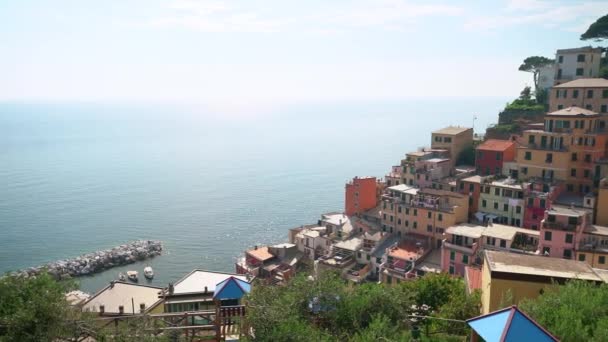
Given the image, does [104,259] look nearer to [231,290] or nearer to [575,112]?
[231,290]

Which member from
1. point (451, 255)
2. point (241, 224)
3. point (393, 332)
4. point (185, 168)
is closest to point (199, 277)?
point (393, 332)

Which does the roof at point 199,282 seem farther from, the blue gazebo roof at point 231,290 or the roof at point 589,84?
the roof at point 589,84

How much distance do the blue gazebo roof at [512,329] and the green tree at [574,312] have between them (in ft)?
3.52

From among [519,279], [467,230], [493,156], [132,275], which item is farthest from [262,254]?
[519,279]

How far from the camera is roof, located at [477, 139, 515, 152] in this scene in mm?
47688

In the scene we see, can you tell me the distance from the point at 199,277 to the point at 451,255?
2245cm

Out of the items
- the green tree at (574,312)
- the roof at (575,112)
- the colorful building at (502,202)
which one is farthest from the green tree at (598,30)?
the green tree at (574,312)

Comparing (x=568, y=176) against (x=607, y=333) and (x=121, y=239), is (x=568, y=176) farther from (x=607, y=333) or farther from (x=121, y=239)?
(x=121, y=239)

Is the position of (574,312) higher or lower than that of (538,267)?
higher

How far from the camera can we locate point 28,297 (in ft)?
40.7

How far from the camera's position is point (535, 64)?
62.1m

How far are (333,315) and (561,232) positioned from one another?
27085 mm

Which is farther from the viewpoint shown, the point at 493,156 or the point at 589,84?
the point at 493,156

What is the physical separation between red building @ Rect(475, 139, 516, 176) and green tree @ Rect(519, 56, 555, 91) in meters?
17.7
